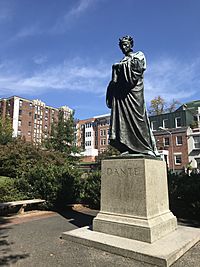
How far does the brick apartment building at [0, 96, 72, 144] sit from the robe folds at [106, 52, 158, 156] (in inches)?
2818

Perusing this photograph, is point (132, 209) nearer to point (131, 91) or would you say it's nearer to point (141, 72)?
point (131, 91)

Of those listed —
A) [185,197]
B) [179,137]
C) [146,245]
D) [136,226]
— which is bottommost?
[146,245]

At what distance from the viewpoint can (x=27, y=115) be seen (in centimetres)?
8175

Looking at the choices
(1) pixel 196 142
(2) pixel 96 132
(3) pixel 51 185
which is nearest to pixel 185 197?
(3) pixel 51 185

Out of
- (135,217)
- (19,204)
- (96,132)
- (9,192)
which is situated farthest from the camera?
(96,132)

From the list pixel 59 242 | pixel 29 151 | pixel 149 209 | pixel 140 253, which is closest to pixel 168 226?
pixel 149 209

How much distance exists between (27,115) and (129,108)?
80.3 meters

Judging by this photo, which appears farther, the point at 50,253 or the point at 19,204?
the point at 19,204

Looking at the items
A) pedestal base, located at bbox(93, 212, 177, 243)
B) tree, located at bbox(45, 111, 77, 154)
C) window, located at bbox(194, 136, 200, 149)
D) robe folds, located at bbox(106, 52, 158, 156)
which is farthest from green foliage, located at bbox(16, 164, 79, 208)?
window, located at bbox(194, 136, 200, 149)

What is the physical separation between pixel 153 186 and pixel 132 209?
2.34 ft

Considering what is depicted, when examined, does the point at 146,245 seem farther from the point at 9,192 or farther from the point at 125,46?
the point at 9,192

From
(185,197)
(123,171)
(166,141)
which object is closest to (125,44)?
(123,171)

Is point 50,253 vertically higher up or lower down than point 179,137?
lower down

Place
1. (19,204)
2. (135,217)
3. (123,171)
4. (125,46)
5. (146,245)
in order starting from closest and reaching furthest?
1. (146,245)
2. (135,217)
3. (123,171)
4. (125,46)
5. (19,204)
